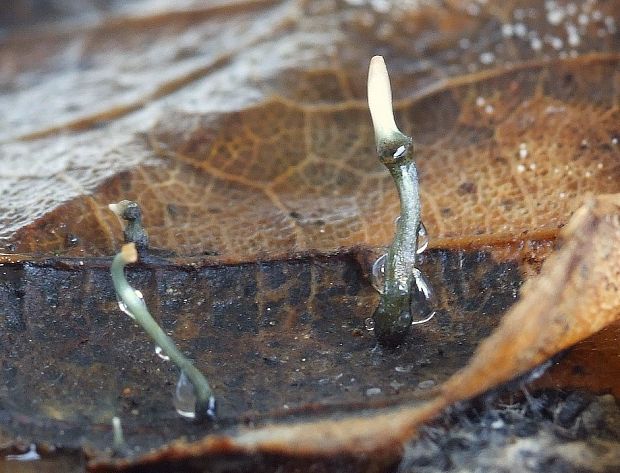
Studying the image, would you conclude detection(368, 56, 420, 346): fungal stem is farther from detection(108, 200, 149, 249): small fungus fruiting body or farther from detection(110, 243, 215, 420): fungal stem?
detection(108, 200, 149, 249): small fungus fruiting body

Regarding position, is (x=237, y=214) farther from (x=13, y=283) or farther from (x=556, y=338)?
(x=556, y=338)

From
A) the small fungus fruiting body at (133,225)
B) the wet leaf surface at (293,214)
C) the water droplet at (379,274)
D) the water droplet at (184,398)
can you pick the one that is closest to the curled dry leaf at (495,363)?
the wet leaf surface at (293,214)

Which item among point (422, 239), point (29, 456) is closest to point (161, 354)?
point (29, 456)

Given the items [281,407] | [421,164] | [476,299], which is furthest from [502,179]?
[281,407]

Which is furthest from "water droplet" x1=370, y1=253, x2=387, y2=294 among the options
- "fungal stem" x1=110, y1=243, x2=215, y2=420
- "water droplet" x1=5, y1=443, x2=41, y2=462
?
"water droplet" x1=5, y1=443, x2=41, y2=462

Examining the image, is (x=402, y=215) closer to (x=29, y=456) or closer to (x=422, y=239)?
(x=422, y=239)

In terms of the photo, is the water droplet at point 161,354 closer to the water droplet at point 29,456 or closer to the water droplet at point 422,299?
the water droplet at point 29,456
